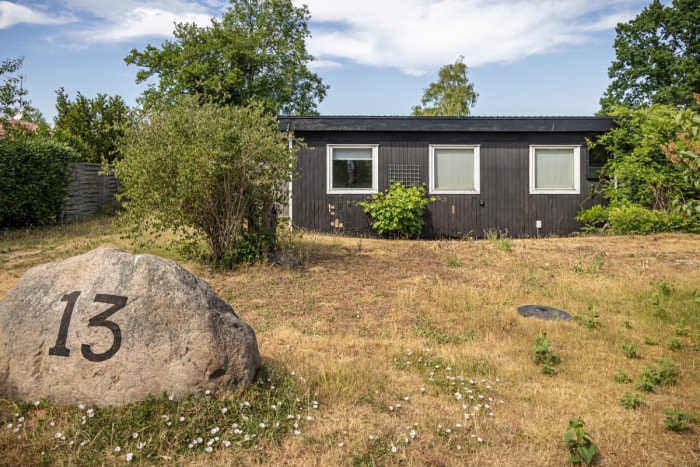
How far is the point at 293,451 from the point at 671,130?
13.3 metres

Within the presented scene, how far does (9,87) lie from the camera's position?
15.3m

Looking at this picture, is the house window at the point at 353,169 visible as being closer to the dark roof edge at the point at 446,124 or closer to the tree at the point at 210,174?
the dark roof edge at the point at 446,124

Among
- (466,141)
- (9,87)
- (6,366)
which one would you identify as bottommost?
(6,366)

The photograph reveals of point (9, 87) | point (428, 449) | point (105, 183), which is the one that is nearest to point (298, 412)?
point (428, 449)

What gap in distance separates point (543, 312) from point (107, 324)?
4875 mm

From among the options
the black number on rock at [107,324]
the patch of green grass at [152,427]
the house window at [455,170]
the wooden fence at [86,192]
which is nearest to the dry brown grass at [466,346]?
the patch of green grass at [152,427]

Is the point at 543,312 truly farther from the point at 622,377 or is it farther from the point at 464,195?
the point at 464,195

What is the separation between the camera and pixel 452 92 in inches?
1212

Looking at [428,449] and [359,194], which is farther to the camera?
[359,194]

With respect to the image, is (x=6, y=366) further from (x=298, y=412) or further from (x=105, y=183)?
(x=105, y=183)

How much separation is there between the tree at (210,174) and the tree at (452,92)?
2333cm

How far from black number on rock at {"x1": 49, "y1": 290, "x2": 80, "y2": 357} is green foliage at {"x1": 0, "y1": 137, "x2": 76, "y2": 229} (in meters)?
11.7

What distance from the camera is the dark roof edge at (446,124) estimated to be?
13656 mm

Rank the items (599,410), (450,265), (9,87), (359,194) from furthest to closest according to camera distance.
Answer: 1. (9,87)
2. (359,194)
3. (450,265)
4. (599,410)
